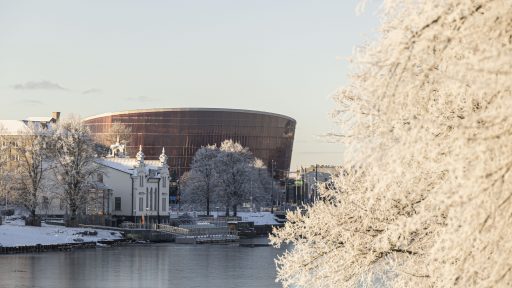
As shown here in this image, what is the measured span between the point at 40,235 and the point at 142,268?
21.8 m

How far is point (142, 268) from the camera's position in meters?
58.7

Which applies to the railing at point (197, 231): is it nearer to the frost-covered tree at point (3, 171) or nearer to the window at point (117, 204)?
the window at point (117, 204)

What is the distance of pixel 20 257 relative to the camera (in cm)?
6644

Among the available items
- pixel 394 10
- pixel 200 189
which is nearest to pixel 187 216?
pixel 200 189

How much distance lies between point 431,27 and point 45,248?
70.1m

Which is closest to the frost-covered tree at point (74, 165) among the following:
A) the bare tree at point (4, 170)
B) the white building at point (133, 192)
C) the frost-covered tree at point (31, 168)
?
the frost-covered tree at point (31, 168)

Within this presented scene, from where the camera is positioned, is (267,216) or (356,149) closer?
(356,149)

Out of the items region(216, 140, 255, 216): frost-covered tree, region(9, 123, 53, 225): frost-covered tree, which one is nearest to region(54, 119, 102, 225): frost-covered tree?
region(9, 123, 53, 225): frost-covered tree

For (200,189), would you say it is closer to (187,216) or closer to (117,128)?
(187,216)

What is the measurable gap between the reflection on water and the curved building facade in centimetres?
8865

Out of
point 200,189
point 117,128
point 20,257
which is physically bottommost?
point 20,257

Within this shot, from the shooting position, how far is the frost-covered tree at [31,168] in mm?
83750

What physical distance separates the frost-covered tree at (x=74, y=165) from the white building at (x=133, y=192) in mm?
5925

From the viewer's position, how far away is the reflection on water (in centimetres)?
4978
